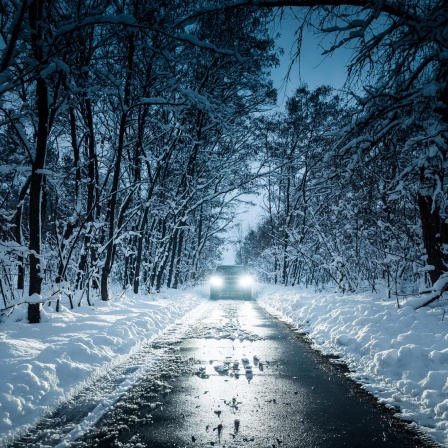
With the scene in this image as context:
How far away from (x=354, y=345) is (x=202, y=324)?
4330 mm

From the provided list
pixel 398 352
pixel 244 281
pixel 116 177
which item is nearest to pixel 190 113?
pixel 116 177

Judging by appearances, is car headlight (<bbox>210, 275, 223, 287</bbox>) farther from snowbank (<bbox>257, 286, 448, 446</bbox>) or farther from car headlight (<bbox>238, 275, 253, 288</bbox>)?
snowbank (<bbox>257, 286, 448, 446</bbox>)

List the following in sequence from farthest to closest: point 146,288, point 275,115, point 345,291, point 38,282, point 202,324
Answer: point 275,115, point 146,288, point 345,291, point 202,324, point 38,282

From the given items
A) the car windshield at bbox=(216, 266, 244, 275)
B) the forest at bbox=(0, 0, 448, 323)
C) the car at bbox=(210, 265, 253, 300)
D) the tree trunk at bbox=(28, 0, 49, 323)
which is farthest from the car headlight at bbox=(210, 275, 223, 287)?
the tree trunk at bbox=(28, 0, 49, 323)

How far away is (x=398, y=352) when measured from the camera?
4711 mm

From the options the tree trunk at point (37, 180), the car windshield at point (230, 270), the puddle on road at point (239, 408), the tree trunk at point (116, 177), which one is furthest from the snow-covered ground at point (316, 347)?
the car windshield at point (230, 270)

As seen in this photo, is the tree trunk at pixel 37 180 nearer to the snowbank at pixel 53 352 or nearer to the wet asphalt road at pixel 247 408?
the snowbank at pixel 53 352

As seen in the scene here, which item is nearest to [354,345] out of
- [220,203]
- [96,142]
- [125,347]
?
[125,347]

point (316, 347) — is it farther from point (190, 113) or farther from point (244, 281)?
point (244, 281)

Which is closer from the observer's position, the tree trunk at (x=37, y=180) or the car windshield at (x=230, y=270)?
the tree trunk at (x=37, y=180)

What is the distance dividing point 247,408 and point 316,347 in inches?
133

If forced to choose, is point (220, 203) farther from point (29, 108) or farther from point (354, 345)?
point (354, 345)

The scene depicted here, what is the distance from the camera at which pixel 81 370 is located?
4.41m

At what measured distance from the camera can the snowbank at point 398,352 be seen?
346 centimetres
